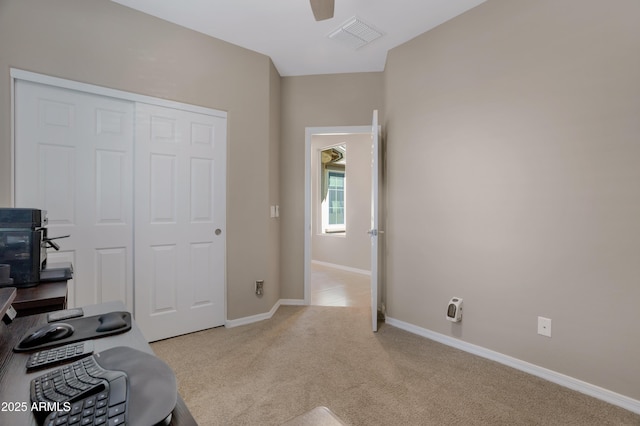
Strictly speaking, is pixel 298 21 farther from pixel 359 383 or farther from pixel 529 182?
pixel 359 383

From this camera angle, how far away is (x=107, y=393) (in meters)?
0.57

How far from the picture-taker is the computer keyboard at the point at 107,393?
1.72 ft

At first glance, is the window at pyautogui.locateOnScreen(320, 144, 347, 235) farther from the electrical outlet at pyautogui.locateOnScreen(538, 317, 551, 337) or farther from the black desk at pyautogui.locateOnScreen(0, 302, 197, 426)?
the black desk at pyautogui.locateOnScreen(0, 302, 197, 426)

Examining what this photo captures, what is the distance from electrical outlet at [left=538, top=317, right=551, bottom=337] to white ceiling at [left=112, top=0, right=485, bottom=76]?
7.91 feet

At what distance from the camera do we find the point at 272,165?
3393 mm

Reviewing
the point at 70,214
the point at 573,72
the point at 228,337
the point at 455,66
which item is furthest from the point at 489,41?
the point at 70,214

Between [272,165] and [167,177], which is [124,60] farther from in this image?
[272,165]

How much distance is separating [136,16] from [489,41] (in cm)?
282

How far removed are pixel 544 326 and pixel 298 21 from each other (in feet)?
9.98

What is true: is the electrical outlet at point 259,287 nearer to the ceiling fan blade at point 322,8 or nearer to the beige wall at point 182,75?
the beige wall at point 182,75

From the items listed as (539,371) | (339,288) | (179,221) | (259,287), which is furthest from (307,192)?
(539,371)

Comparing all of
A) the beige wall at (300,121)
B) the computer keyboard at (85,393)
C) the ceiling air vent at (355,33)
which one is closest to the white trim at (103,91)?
the beige wall at (300,121)

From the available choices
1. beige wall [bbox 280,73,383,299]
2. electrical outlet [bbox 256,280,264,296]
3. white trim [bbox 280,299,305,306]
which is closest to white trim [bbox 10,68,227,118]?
beige wall [bbox 280,73,383,299]

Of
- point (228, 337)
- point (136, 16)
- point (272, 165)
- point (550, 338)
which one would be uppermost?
point (136, 16)
